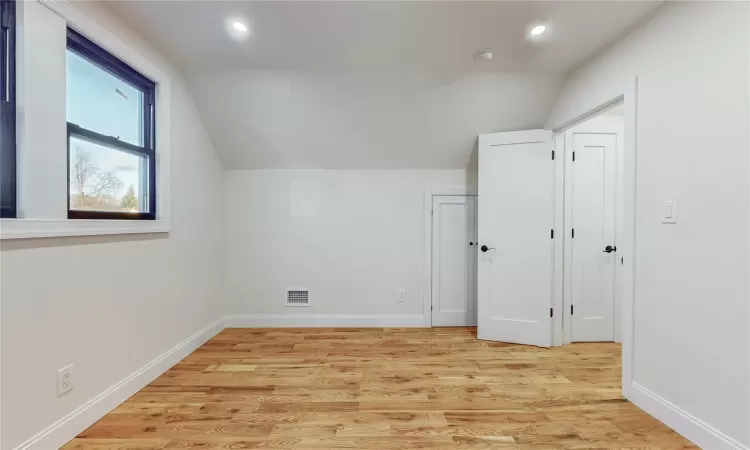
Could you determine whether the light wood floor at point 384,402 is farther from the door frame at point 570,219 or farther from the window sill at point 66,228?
the window sill at point 66,228

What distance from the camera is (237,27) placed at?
2191 millimetres

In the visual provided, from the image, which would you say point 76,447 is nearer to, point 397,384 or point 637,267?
point 397,384

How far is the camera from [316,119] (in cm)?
319

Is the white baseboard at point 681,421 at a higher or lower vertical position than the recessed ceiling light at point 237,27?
lower

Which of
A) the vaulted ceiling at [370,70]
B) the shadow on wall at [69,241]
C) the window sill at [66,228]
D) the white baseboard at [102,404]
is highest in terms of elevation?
the vaulted ceiling at [370,70]

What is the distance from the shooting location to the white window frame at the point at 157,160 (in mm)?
1514

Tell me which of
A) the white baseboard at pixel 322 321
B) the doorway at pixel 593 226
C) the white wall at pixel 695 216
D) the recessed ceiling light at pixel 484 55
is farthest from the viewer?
the white baseboard at pixel 322 321

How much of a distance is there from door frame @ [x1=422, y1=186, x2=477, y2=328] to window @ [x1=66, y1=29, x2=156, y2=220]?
8.20ft

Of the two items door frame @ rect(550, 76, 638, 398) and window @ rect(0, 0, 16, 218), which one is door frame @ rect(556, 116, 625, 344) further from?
window @ rect(0, 0, 16, 218)

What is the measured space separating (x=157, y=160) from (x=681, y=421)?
3.67 m

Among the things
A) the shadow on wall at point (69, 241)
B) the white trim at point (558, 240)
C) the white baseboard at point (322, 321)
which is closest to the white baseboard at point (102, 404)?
the white baseboard at point (322, 321)

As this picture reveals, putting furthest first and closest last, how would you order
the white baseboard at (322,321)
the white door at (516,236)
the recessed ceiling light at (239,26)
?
the white baseboard at (322,321) < the white door at (516,236) < the recessed ceiling light at (239,26)

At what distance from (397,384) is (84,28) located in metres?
2.82

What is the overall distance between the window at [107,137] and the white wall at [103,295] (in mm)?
179
